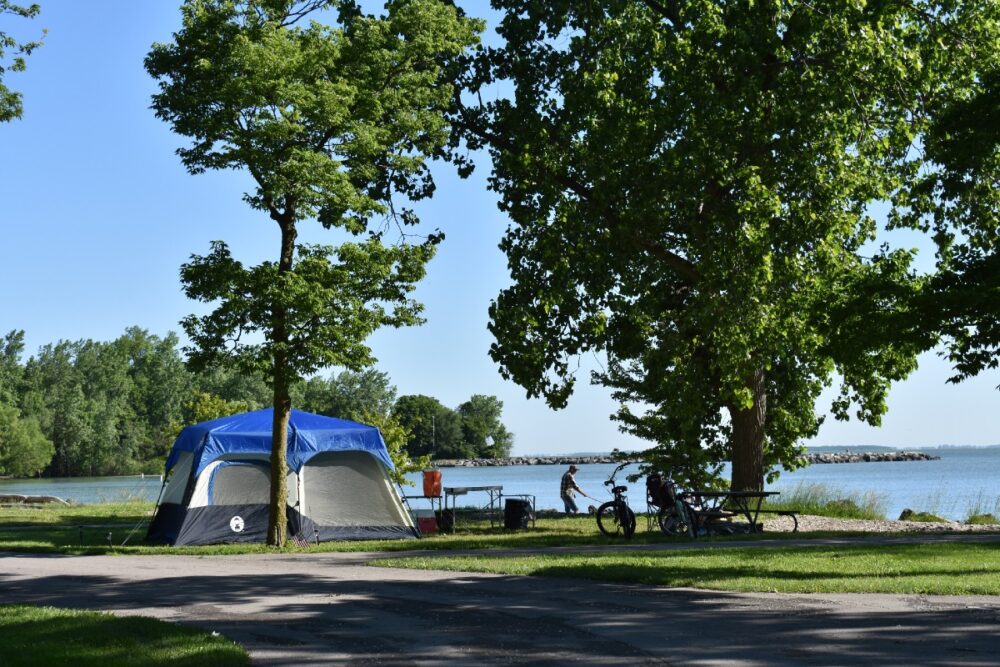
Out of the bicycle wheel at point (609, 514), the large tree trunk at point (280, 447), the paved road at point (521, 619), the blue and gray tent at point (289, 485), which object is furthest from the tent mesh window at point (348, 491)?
the paved road at point (521, 619)

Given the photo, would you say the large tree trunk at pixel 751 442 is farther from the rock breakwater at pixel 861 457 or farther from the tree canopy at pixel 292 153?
the rock breakwater at pixel 861 457

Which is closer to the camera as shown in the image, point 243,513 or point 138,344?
point 243,513

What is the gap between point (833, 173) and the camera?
65.5ft

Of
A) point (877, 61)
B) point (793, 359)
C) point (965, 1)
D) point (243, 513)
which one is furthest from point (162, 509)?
point (965, 1)

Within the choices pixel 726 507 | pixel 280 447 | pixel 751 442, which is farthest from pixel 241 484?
pixel 751 442

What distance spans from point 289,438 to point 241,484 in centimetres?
136

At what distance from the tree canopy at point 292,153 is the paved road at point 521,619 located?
5.71 metres

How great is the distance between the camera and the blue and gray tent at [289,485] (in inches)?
819

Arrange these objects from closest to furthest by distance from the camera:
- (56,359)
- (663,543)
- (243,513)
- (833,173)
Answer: (663,543), (833,173), (243,513), (56,359)

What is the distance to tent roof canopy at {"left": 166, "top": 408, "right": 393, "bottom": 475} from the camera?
2086 cm

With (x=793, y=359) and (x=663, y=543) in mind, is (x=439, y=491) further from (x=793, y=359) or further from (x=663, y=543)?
(x=793, y=359)

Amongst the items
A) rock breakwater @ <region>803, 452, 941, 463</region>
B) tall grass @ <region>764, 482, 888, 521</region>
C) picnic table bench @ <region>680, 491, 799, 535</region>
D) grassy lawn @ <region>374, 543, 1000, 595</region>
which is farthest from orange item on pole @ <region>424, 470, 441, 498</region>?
rock breakwater @ <region>803, 452, 941, 463</region>

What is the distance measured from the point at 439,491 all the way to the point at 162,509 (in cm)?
586

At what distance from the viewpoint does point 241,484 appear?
842 inches
